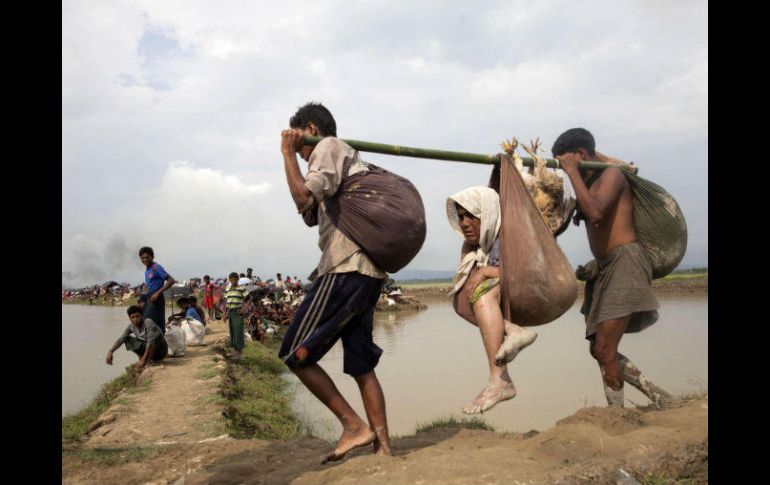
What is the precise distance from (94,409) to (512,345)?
606 cm

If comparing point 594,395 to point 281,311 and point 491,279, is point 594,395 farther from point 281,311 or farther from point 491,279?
point 281,311

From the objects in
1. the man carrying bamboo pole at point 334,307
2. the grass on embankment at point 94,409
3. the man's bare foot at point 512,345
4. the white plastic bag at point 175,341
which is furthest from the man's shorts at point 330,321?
the white plastic bag at point 175,341

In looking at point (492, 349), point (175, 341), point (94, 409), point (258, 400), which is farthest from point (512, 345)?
point (175, 341)

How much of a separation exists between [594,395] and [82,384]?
25.8 feet

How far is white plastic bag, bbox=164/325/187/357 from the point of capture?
9166 mm

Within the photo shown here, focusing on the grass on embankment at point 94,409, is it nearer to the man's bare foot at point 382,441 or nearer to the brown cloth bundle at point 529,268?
the man's bare foot at point 382,441

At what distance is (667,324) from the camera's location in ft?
48.3

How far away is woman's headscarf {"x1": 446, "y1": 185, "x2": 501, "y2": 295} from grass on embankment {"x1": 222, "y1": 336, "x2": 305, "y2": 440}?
331 centimetres

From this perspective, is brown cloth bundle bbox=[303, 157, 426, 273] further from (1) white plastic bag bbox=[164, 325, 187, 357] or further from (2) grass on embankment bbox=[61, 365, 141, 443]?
(1) white plastic bag bbox=[164, 325, 187, 357]

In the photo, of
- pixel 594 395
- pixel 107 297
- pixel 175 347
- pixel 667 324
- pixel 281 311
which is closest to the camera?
pixel 594 395

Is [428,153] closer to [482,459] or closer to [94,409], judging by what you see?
[482,459]

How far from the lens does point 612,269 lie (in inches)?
136

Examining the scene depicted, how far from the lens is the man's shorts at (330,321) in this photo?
2.67 metres
